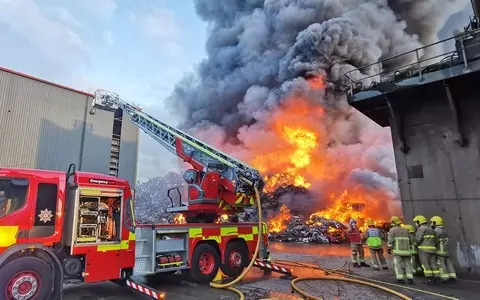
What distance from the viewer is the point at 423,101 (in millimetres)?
8914

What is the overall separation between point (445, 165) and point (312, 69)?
2430cm

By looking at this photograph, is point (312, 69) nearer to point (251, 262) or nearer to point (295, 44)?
point (295, 44)

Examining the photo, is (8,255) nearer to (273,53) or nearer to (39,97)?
(39,97)

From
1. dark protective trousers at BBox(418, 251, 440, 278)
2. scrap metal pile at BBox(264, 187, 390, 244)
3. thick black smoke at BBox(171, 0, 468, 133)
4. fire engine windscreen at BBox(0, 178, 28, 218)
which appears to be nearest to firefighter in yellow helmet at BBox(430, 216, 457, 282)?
dark protective trousers at BBox(418, 251, 440, 278)

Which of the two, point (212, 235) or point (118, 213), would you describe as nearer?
point (118, 213)

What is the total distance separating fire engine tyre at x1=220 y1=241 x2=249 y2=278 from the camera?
8280 millimetres

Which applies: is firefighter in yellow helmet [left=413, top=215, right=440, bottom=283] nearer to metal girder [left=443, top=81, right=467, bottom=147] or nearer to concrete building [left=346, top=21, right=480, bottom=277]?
concrete building [left=346, top=21, right=480, bottom=277]

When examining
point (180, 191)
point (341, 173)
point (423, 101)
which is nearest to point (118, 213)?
point (180, 191)

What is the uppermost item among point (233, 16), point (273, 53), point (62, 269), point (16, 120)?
point (233, 16)

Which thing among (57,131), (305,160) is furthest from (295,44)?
(57,131)

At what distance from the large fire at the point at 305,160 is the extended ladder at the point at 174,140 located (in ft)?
46.6

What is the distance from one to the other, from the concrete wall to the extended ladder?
4197 mm

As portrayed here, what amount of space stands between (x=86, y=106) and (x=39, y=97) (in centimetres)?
230

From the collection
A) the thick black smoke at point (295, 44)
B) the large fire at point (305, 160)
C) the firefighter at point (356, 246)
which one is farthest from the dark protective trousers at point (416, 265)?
the thick black smoke at point (295, 44)
